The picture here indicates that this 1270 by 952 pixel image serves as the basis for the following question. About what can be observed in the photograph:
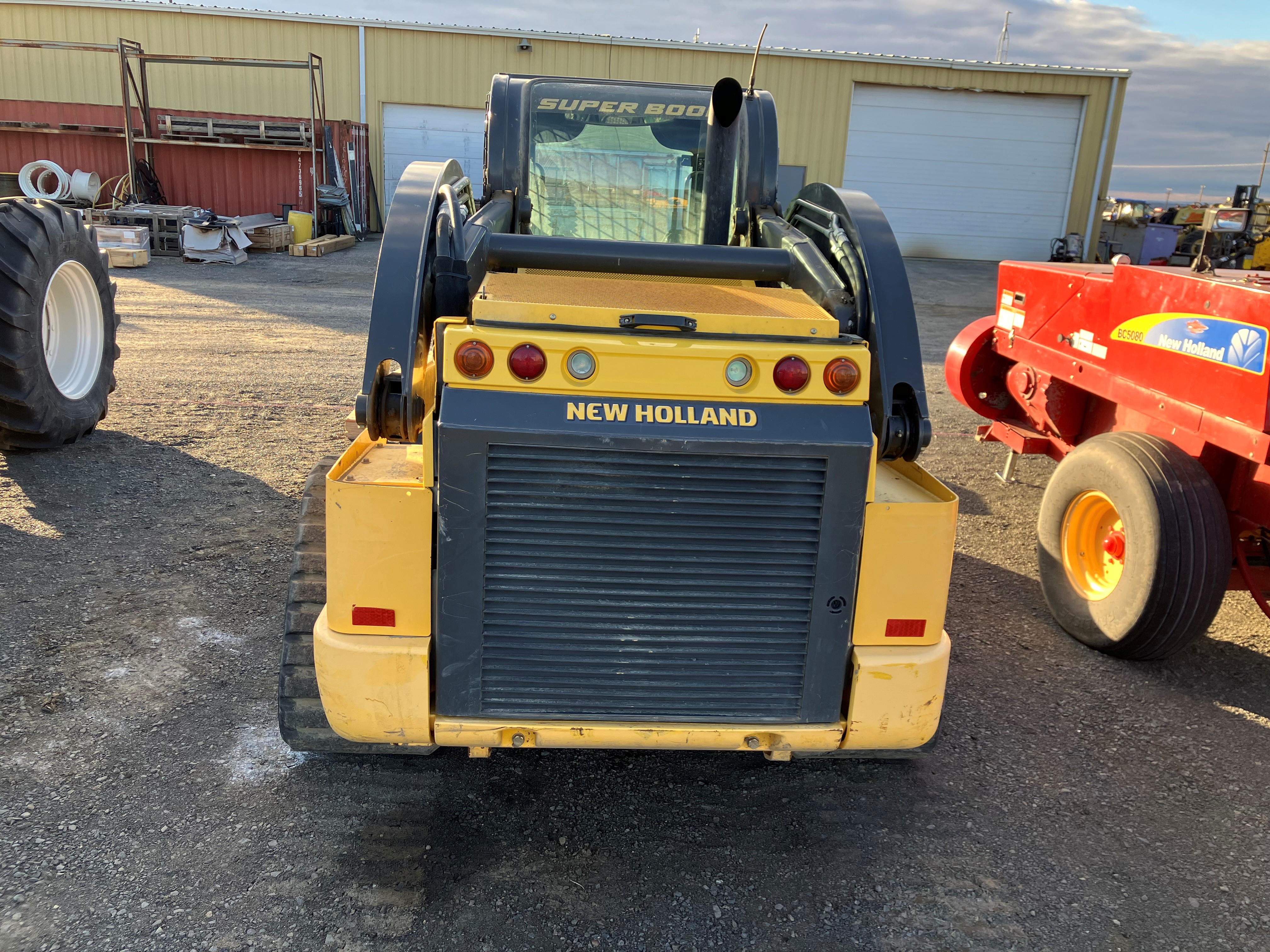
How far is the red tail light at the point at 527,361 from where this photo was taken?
8.38ft

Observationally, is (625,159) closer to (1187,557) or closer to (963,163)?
(1187,557)

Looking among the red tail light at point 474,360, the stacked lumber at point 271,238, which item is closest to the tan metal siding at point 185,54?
the stacked lumber at point 271,238

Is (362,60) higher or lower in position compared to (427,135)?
higher

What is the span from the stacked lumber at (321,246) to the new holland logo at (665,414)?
1695cm

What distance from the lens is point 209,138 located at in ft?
65.7

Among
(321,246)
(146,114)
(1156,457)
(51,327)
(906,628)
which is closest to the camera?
(906,628)

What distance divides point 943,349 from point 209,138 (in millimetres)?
16039

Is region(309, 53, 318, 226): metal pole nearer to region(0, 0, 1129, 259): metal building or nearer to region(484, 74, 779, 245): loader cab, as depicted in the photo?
region(0, 0, 1129, 259): metal building

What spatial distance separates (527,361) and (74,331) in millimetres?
5507

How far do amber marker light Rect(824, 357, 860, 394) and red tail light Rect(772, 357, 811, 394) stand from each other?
0.17 feet

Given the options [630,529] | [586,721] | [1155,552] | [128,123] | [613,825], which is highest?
[128,123]

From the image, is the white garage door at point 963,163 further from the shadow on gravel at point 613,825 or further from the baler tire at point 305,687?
the baler tire at point 305,687

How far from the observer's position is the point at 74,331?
6.62 metres

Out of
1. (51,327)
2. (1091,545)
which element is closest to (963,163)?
(1091,545)
